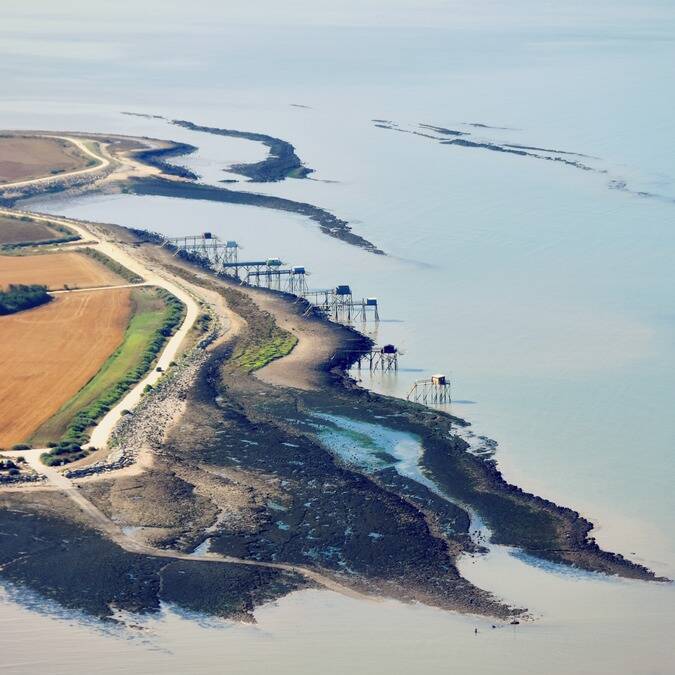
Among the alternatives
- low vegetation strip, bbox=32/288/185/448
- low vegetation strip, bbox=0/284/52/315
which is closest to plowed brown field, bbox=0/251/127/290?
low vegetation strip, bbox=0/284/52/315

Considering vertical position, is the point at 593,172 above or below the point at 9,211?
above

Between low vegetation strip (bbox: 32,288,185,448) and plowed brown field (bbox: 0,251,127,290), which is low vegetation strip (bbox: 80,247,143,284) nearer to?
plowed brown field (bbox: 0,251,127,290)

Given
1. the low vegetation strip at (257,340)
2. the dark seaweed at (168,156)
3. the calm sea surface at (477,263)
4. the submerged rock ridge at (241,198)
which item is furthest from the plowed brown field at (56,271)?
the dark seaweed at (168,156)

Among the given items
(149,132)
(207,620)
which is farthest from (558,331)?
(149,132)

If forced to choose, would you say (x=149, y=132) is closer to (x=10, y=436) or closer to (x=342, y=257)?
(x=342, y=257)

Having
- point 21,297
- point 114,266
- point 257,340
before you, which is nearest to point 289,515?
point 257,340

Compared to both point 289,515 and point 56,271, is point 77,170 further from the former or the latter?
point 289,515

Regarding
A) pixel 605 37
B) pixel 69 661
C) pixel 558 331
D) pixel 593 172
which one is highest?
pixel 605 37
